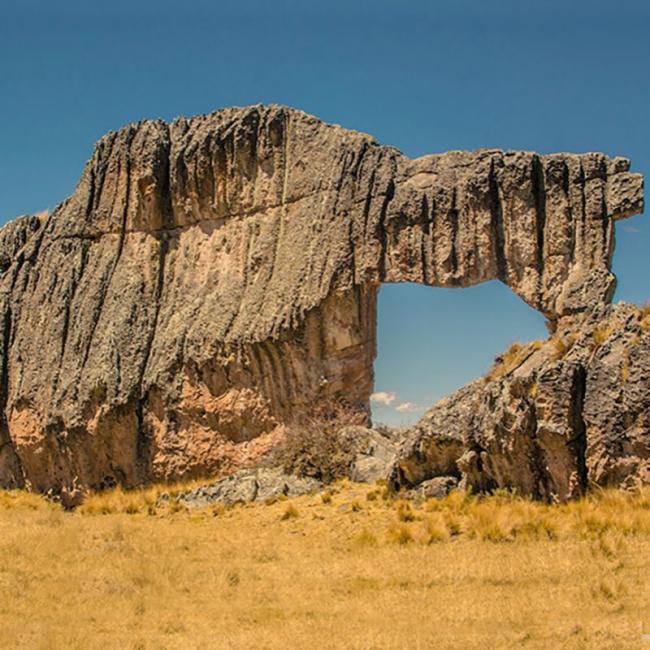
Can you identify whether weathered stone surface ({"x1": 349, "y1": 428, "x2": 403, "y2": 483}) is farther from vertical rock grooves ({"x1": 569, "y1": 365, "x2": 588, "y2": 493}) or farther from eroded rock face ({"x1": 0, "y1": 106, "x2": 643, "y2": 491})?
vertical rock grooves ({"x1": 569, "y1": 365, "x2": 588, "y2": 493})

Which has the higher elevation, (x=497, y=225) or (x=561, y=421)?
(x=497, y=225)

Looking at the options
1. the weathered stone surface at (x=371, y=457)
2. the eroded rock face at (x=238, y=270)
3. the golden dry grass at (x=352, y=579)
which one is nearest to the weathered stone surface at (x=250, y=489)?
the weathered stone surface at (x=371, y=457)

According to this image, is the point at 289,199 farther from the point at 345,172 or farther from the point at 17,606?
the point at 17,606

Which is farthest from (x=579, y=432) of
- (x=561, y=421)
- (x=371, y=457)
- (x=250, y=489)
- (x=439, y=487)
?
(x=250, y=489)

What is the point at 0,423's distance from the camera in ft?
87.0

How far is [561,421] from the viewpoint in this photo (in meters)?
14.7

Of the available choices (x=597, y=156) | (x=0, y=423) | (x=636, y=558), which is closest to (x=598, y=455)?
(x=636, y=558)

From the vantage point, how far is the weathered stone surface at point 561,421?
552 inches

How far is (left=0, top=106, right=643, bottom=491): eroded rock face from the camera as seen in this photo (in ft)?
66.6

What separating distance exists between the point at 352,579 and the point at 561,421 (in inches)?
179

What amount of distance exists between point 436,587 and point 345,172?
1330cm

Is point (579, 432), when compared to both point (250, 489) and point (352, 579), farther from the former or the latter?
point (250, 489)

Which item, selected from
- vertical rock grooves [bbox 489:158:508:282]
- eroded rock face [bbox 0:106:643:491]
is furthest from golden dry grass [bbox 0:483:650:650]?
vertical rock grooves [bbox 489:158:508:282]

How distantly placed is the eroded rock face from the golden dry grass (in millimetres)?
5878
